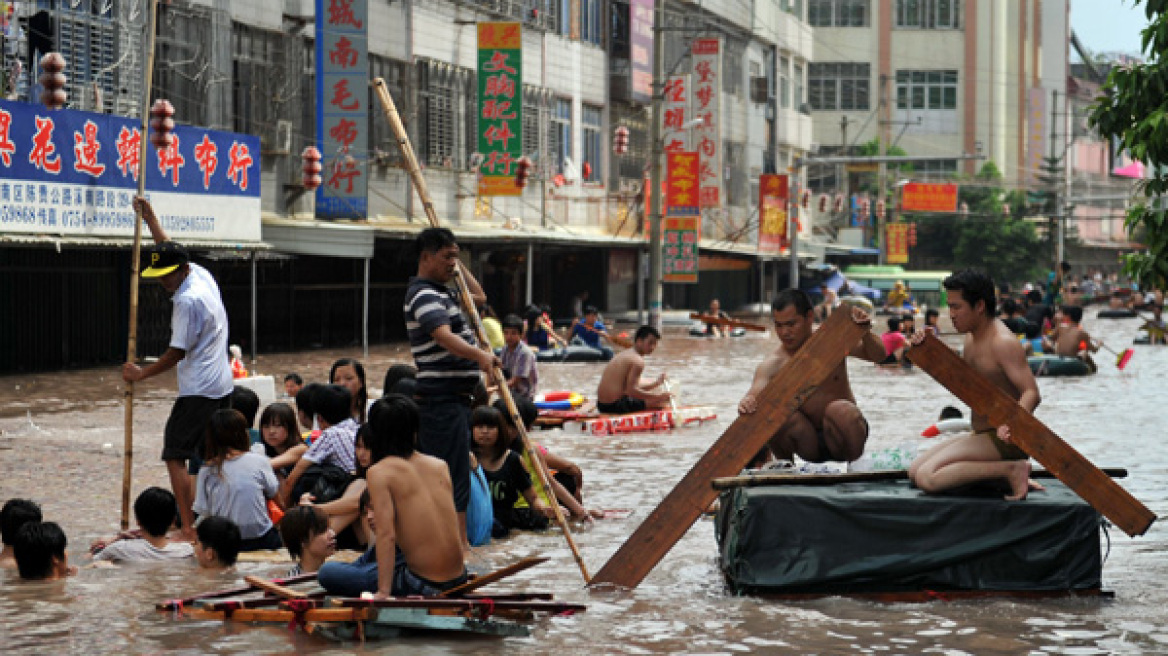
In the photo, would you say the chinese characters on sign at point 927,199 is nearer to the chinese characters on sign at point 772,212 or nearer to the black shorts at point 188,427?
→ the chinese characters on sign at point 772,212

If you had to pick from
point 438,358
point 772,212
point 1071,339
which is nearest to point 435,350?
point 438,358

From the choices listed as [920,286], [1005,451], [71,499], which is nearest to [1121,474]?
[1005,451]

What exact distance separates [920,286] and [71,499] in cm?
6323

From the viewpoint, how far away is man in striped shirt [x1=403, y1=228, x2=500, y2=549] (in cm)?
1012

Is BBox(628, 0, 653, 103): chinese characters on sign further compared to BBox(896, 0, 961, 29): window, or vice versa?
BBox(896, 0, 961, 29): window

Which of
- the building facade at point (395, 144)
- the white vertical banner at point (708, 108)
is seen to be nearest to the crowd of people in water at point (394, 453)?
the building facade at point (395, 144)

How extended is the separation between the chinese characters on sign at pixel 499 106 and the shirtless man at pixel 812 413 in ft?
87.2

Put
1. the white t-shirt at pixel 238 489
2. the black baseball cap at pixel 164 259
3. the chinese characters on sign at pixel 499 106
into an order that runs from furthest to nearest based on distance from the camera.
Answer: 1. the chinese characters on sign at pixel 499 106
2. the black baseball cap at pixel 164 259
3. the white t-shirt at pixel 238 489

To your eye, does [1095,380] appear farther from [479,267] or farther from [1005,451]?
[1005,451]

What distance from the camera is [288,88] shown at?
33938mm

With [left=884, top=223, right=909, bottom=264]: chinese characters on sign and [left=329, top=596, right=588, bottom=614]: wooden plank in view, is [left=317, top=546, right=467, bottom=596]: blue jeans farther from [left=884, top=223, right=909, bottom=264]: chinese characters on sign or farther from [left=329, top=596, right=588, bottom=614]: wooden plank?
[left=884, top=223, right=909, bottom=264]: chinese characters on sign

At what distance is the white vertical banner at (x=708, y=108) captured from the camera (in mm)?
52969

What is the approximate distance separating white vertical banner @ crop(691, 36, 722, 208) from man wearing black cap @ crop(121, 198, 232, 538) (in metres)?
41.7

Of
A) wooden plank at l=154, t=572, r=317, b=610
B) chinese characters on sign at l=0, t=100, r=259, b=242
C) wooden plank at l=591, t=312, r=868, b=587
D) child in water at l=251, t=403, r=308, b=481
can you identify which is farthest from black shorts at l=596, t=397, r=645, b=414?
wooden plank at l=154, t=572, r=317, b=610
